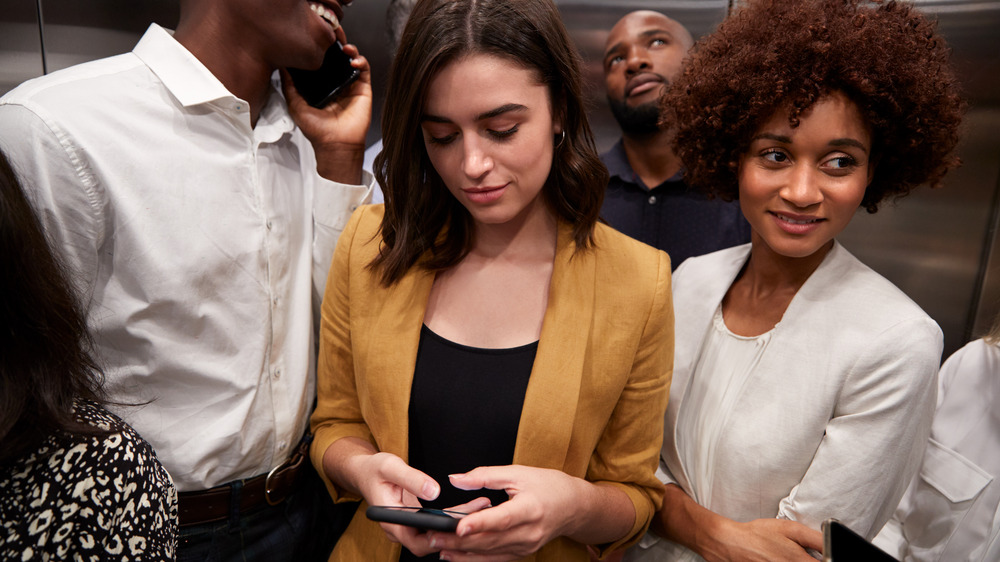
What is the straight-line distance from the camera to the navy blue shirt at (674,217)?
217 centimetres

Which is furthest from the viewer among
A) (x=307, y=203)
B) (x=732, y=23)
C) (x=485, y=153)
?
(x=307, y=203)

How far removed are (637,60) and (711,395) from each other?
131cm

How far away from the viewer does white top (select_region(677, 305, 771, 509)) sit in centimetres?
143

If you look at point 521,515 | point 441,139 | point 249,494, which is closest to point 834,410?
point 521,515

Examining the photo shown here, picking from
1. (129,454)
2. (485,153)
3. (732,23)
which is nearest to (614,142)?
(732,23)

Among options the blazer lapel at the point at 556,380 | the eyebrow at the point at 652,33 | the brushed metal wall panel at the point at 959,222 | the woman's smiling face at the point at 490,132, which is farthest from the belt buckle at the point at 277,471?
the brushed metal wall panel at the point at 959,222

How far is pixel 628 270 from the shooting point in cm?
128

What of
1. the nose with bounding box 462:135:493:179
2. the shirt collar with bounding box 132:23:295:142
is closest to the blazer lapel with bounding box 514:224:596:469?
the nose with bounding box 462:135:493:179

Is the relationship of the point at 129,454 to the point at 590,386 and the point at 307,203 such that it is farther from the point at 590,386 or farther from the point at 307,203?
the point at 307,203

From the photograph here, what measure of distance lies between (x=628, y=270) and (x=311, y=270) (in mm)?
798

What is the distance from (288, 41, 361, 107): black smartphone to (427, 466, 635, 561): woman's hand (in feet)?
3.68

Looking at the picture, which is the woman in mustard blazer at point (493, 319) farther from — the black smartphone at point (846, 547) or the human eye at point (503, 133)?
the black smartphone at point (846, 547)

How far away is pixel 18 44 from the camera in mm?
1569

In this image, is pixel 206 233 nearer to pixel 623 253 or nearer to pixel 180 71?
pixel 180 71
